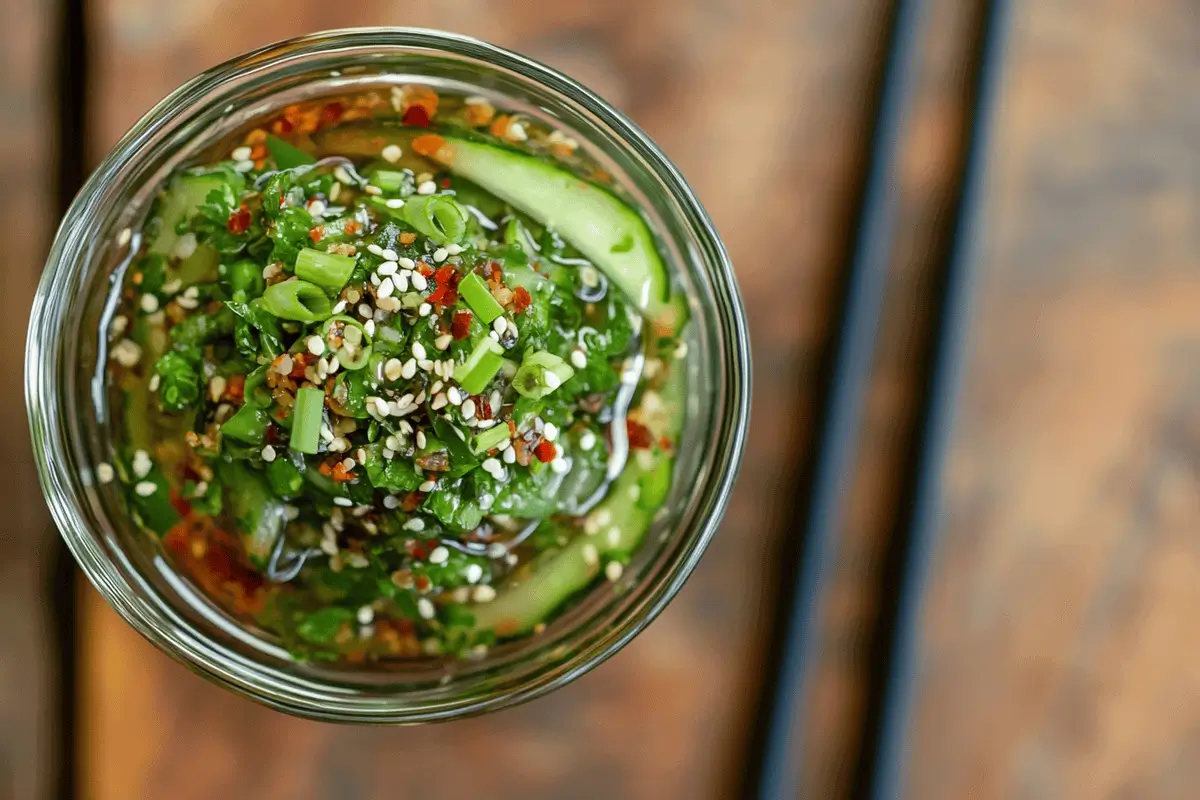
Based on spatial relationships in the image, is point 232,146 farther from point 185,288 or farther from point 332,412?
point 332,412

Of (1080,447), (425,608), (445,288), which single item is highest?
(1080,447)

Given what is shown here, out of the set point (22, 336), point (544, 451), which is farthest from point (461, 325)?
point (22, 336)

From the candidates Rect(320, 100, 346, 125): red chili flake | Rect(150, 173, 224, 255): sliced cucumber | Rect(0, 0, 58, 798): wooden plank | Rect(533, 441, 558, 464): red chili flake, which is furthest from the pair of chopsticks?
Rect(0, 0, 58, 798): wooden plank

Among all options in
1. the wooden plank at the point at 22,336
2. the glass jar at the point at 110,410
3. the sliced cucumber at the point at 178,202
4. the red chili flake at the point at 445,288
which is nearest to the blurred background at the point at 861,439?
the wooden plank at the point at 22,336

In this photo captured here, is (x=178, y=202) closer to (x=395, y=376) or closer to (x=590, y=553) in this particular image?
(x=395, y=376)

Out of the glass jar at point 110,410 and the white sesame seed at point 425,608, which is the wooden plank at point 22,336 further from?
the white sesame seed at point 425,608

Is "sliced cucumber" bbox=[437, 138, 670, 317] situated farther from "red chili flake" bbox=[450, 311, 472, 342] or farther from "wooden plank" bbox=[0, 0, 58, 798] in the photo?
"wooden plank" bbox=[0, 0, 58, 798]
